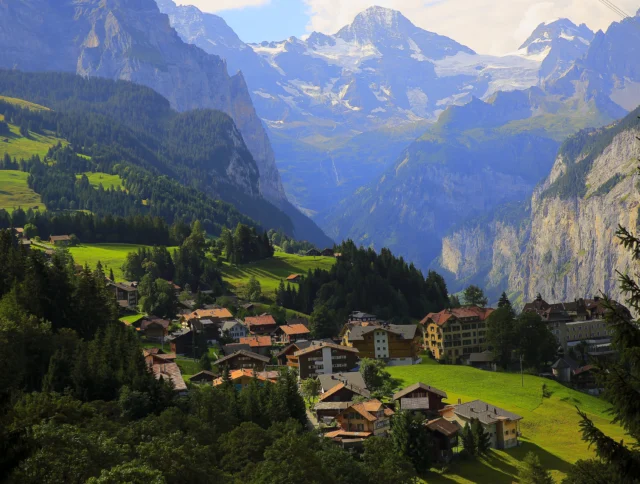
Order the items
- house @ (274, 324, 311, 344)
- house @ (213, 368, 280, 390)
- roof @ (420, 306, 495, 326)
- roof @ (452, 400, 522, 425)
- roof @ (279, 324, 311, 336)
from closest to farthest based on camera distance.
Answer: roof @ (452, 400, 522, 425) → house @ (213, 368, 280, 390) → roof @ (420, 306, 495, 326) → house @ (274, 324, 311, 344) → roof @ (279, 324, 311, 336)

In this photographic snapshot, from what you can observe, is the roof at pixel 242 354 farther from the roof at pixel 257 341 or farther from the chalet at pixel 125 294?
the chalet at pixel 125 294

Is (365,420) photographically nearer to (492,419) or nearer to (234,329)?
(492,419)

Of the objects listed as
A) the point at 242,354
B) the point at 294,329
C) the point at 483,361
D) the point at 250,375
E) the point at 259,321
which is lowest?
the point at 483,361

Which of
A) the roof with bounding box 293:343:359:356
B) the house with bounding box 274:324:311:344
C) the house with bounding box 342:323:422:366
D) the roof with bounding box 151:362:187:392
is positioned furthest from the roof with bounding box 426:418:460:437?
the house with bounding box 274:324:311:344

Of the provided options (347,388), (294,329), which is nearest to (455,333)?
(294,329)

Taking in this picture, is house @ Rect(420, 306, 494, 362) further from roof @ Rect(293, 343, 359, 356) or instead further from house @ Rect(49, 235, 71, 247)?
house @ Rect(49, 235, 71, 247)

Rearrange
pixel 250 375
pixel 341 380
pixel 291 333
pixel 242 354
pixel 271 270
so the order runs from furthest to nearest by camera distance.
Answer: pixel 271 270, pixel 291 333, pixel 242 354, pixel 341 380, pixel 250 375
